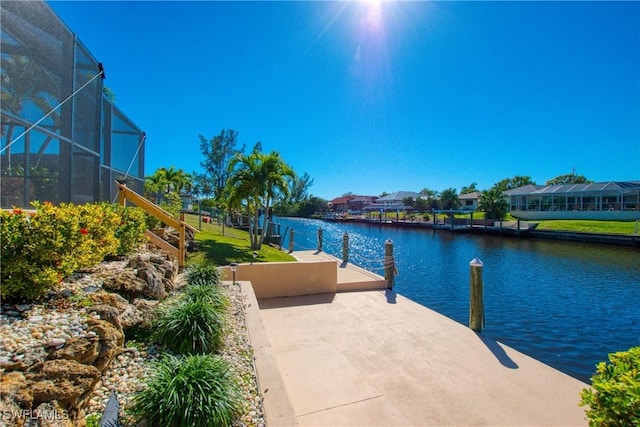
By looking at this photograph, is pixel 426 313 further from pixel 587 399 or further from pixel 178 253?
pixel 178 253

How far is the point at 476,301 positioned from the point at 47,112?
312 inches

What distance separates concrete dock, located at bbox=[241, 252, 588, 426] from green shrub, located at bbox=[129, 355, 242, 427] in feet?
1.30

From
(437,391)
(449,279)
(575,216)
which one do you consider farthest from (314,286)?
(575,216)

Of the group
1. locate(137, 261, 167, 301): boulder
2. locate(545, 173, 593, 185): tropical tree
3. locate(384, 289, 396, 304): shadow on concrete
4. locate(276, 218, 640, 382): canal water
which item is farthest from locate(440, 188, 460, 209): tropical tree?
locate(137, 261, 167, 301): boulder

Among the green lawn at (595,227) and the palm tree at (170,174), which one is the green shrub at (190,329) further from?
the green lawn at (595,227)

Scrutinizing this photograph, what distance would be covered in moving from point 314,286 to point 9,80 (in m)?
6.60

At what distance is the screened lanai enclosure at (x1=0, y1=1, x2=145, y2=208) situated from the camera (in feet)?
12.1

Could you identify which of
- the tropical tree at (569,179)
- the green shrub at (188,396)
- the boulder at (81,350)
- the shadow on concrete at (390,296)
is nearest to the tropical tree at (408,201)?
the tropical tree at (569,179)

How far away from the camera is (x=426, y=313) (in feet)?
22.3

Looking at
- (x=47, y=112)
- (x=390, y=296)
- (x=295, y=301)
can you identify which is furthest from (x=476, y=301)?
(x=47, y=112)

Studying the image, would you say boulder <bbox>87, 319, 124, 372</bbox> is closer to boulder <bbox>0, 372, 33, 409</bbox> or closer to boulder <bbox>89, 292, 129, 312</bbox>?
boulder <bbox>89, 292, 129, 312</bbox>

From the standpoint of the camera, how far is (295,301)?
7395 millimetres

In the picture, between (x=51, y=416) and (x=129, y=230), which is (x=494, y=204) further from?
(x=51, y=416)

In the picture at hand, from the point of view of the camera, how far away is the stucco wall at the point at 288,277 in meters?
7.41
